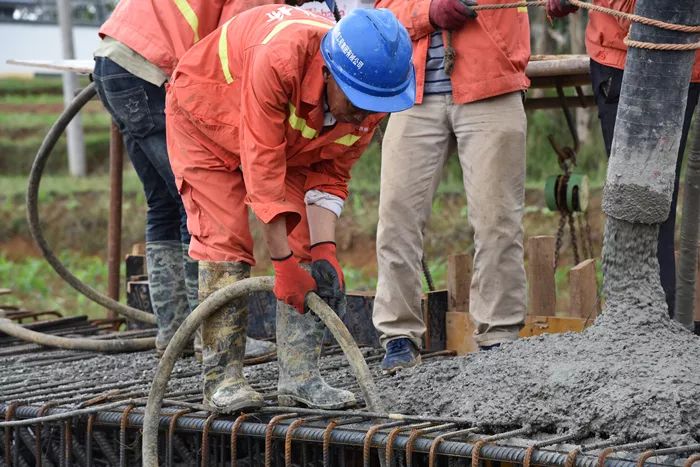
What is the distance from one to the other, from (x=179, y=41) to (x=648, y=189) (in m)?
1.96

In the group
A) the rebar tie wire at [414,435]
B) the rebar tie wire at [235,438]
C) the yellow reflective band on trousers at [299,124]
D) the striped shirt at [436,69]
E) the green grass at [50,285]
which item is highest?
the striped shirt at [436,69]

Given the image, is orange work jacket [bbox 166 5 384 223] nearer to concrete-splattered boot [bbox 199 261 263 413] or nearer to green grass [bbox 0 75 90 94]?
concrete-splattered boot [bbox 199 261 263 413]

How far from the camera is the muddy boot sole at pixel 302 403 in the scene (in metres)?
3.73

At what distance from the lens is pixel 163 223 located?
193 inches

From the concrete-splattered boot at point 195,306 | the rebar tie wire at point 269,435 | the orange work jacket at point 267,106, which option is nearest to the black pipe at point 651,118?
the orange work jacket at point 267,106

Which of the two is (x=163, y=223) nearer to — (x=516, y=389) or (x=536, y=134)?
(x=516, y=389)

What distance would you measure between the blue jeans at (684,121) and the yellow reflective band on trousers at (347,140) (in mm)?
987

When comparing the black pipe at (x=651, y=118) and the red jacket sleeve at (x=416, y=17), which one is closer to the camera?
the black pipe at (x=651, y=118)

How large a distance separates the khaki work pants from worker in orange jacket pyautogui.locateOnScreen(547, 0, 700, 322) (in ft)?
1.08

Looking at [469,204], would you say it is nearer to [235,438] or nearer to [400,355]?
[400,355]

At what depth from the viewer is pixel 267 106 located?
135 inches

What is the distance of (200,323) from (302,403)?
0.45 metres

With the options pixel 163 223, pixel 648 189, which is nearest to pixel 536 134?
pixel 163 223

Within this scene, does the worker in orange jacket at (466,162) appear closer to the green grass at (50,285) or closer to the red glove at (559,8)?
the red glove at (559,8)
